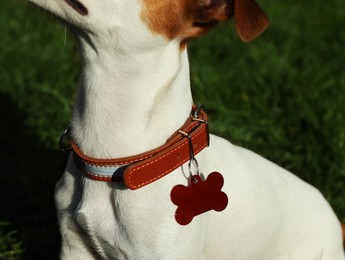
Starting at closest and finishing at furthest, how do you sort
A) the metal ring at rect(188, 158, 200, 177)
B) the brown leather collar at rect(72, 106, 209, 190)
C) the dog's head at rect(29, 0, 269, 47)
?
the dog's head at rect(29, 0, 269, 47), the brown leather collar at rect(72, 106, 209, 190), the metal ring at rect(188, 158, 200, 177)

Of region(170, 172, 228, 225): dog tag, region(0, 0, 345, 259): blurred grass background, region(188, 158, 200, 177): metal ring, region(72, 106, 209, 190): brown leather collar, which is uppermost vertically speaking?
region(72, 106, 209, 190): brown leather collar

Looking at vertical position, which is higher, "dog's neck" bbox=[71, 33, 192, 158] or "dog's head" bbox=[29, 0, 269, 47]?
"dog's head" bbox=[29, 0, 269, 47]

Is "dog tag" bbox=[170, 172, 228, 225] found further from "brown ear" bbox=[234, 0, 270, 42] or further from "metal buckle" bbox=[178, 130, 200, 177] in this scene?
"brown ear" bbox=[234, 0, 270, 42]

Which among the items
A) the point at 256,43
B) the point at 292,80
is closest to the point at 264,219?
the point at 292,80

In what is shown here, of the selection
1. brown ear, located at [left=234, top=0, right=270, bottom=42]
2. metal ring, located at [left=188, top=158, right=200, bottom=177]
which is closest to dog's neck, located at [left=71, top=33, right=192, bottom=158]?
metal ring, located at [left=188, top=158, right=200, bottom=177]

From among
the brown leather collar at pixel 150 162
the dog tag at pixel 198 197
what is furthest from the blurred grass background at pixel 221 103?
the dog tag at pixel 198 197

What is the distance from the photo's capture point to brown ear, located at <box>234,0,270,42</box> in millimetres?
2703

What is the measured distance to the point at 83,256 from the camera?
3.14m

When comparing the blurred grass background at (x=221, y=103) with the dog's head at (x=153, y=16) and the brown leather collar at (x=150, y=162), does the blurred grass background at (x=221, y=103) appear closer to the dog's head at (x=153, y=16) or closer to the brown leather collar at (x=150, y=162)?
the brown leather collar at (x=150, y=162)

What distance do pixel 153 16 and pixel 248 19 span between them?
14.6 inches

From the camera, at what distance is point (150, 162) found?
2.80 metres

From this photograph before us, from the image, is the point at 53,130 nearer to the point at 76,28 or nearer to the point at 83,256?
the point at 83,256

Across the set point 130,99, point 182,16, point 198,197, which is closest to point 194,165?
point 198,197

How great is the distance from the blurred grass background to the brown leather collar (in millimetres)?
1181
